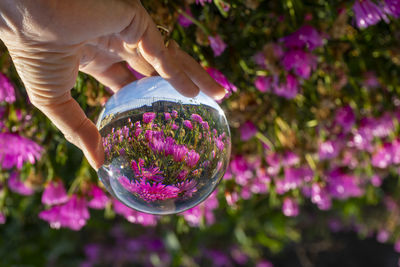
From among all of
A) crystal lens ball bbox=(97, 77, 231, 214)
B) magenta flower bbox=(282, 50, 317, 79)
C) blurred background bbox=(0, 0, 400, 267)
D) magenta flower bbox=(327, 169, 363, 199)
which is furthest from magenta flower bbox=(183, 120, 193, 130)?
magenta flower bbox=(327, 169, 363, 199)

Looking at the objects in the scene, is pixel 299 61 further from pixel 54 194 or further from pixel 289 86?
pixel 54 194

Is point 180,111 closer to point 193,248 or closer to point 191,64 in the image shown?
point 191,64

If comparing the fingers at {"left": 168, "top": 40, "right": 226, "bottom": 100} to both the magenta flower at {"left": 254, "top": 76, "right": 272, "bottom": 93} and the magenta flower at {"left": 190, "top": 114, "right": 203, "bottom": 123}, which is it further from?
the magenta flower at {"left": 254, "top": 76, "right": 272, "bottom": 93}

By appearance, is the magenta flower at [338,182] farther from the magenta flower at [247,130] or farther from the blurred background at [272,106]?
the magenta flower at [247,130]

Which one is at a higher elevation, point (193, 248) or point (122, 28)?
point (122, 28)

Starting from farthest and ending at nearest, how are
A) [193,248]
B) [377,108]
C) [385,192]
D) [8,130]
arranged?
[385,192] < [193,248] < [377,108] < [8,130]

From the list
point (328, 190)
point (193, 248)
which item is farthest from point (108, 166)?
point (193, 248)

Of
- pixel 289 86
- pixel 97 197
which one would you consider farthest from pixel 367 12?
pixel 97 197
